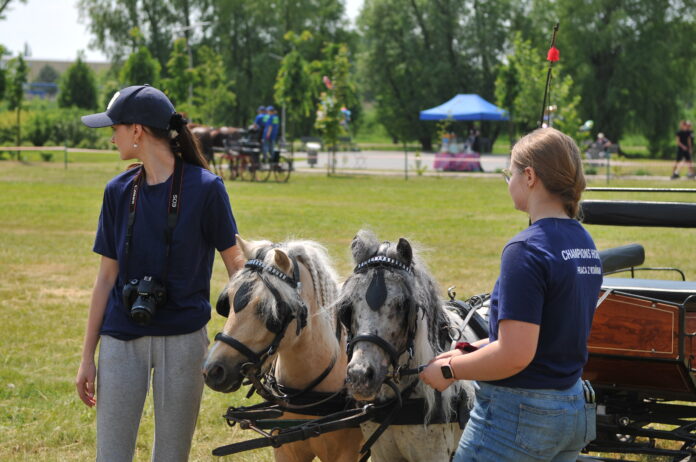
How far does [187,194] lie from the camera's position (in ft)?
11.1

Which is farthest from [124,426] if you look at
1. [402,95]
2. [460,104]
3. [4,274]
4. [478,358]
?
[402,95]

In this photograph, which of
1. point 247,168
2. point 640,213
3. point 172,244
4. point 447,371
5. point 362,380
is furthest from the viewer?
point 247,168

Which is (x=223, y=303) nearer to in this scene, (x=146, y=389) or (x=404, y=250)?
(x=146, y=389)

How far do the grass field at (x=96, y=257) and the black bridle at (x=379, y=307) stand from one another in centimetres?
38

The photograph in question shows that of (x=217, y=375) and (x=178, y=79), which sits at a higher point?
(x=178, y=79)

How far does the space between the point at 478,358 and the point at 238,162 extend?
27.2m

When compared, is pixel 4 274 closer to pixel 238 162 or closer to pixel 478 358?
pixel 478 358

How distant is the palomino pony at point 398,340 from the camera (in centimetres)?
303

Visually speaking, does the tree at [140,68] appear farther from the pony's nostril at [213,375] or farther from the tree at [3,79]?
the pony's nostril at [213,375]

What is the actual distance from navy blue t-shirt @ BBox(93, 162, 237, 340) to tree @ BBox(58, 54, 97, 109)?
204 ft

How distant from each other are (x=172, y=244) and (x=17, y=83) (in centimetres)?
4236

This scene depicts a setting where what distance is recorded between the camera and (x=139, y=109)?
3.35 m

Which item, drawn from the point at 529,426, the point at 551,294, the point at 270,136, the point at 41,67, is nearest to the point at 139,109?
the point at 551,294

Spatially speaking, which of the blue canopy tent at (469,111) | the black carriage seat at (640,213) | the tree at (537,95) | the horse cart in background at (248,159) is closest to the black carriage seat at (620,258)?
the black carriage seat at (640,213)
